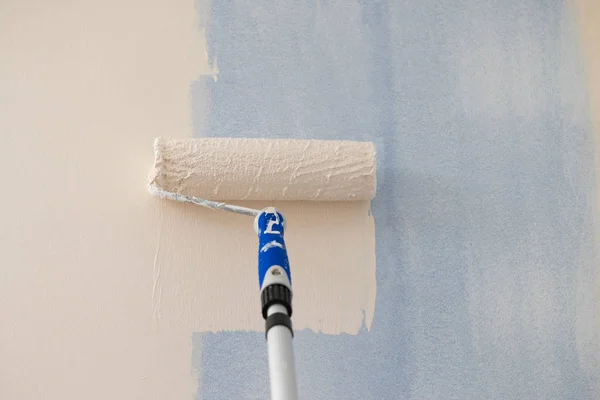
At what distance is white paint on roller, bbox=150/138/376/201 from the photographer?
1.11 meters

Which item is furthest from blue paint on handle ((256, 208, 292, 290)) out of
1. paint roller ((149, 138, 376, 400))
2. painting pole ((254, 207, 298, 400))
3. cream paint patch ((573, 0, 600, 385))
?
cream paint patch ((573, 0, 600, 385))

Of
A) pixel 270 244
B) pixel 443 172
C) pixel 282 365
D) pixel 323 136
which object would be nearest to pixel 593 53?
pixel 443 172

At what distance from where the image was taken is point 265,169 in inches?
44.2

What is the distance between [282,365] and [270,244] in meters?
0.19

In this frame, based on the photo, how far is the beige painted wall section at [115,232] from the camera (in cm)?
110

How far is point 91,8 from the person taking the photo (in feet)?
4.01

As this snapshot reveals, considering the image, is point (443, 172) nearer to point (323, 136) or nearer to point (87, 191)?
point (323, 136)

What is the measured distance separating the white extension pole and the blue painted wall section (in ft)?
1.24

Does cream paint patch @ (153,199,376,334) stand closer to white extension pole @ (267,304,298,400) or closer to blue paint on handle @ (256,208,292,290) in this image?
blue paint on handle @ (256,208,292,290)

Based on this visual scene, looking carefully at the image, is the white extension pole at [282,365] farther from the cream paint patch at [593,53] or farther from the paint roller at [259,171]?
the cream paint patch at [593,53]

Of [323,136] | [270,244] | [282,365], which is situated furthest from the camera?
[323,136]

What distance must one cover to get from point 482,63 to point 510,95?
0.26 ft

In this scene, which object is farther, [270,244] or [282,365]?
[270,244]

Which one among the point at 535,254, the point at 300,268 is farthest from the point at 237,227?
the point at 535,254
